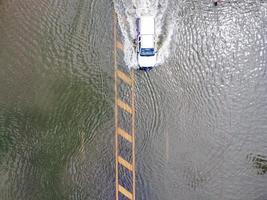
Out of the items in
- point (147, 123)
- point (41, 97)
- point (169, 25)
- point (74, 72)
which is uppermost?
point (169, 25)

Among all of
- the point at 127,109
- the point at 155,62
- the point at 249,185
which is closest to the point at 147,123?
the point at 127,109

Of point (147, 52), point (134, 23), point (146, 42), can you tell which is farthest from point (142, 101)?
point (134, 23)

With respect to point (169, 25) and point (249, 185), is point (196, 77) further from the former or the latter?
point (249, 185)

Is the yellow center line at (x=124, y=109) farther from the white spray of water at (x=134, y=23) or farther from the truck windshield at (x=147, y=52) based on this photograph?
the truck windshield at (x=147, y=52)

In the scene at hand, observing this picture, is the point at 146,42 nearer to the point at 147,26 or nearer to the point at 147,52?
the point at 147,52

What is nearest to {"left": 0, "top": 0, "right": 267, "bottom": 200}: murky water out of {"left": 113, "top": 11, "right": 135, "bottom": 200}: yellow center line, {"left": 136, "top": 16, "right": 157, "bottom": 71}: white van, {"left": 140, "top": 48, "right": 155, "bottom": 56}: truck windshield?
{"left": 113, "top": 11, "right": 135, "bottom": 200}: yellow center line

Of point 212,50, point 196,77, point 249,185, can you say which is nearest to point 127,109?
point 196,77

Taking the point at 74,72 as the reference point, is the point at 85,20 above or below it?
above
